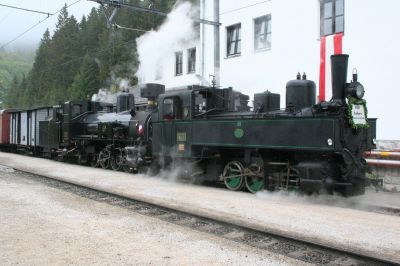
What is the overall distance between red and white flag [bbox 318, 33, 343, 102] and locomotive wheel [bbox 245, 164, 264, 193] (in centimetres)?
610

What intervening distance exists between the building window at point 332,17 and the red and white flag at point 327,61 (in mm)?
248

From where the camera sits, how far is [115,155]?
16.0 m

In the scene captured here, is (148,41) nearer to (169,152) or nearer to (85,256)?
(169,152)

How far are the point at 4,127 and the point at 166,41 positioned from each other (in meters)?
11.6

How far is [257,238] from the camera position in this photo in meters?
5.82

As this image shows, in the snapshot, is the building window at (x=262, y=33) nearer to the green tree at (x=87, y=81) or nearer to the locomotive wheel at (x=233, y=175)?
the locomotive wheel at (x=233, y=175)

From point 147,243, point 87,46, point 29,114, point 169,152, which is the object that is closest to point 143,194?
point 169,152

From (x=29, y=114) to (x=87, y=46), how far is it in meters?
43.7

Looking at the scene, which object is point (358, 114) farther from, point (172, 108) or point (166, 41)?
point (166, 41)

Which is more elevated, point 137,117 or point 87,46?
point 87,46

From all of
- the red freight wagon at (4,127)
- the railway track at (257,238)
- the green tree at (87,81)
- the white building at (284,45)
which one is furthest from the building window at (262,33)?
the green tree at (87,81)

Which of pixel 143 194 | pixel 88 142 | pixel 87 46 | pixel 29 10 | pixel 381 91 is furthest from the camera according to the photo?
pixel 87 46

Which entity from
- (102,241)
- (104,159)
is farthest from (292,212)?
(104,159)

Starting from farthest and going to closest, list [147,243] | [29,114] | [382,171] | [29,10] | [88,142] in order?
[29,114]
[88,142]
[29,10]
[382,171]
[147,243]
